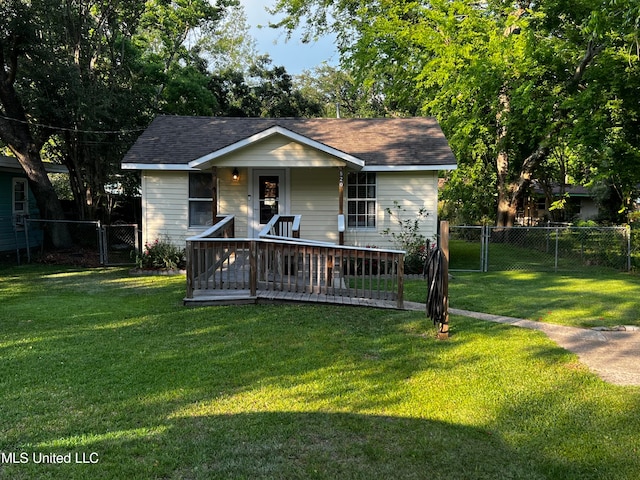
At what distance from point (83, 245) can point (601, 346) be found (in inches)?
621

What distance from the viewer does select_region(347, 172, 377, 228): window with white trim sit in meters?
13.2

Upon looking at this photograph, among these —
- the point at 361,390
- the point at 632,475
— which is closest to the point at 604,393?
the point at 632,475

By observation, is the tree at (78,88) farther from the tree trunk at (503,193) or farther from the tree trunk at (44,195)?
the tree trunk at (503,193)

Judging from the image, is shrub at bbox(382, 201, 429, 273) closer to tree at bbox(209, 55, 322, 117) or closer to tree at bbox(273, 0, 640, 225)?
tree at bbox(273, 0, 640, 225)

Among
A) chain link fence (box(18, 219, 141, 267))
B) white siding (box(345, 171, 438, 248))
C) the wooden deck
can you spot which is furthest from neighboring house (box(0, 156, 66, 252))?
white siding (box(345, 171, 438, 248))

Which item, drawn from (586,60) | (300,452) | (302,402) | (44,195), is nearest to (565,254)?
(586,60)

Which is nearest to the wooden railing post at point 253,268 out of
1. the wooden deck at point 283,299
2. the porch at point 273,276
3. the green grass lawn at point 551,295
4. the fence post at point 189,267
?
the porch at point 273,276

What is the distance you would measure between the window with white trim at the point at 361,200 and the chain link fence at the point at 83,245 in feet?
19.9

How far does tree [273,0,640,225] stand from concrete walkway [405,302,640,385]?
9512 mm

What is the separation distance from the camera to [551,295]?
9.55 meters

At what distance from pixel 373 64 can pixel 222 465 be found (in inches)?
752

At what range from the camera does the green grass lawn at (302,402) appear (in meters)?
3.09

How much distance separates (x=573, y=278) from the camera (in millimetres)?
12023

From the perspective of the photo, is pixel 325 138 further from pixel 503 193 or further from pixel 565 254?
pixel 503 193
